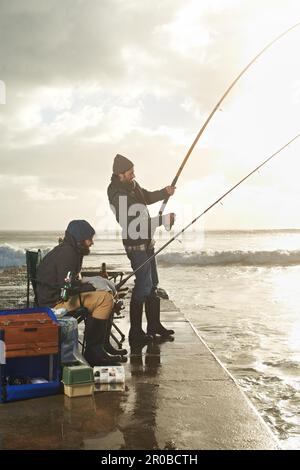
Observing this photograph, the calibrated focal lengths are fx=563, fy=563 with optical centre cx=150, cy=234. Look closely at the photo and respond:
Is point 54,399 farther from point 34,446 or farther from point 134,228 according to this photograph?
point 134,228

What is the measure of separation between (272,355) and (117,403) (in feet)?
12.1

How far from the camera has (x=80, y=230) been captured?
4238mm

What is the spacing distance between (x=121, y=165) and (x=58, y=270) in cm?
123

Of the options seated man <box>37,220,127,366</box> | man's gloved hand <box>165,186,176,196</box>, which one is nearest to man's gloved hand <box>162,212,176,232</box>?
man's gloved hand <box>165,186,176,196</box>

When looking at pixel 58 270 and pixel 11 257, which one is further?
pixel 11 257

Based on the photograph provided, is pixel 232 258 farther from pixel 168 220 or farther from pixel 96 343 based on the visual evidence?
pixel 96 343

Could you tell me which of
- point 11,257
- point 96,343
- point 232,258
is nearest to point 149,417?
point 96,343

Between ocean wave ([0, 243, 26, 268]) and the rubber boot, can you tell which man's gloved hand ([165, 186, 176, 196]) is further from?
ocean wave ([0, 243, 26, 268])

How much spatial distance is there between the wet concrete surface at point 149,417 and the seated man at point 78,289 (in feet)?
1.23

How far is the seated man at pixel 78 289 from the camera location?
4207 millimetres

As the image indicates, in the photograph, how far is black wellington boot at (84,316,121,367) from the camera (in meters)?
4.31

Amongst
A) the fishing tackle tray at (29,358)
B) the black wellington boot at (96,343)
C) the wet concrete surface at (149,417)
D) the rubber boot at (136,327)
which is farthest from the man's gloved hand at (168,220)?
the fishing tackle tray at (29,358)

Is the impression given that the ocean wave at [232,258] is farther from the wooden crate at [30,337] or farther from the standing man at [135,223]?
the wooden crate at [30,337]

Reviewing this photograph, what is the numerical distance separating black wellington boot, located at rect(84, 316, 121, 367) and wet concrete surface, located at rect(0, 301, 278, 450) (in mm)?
230
